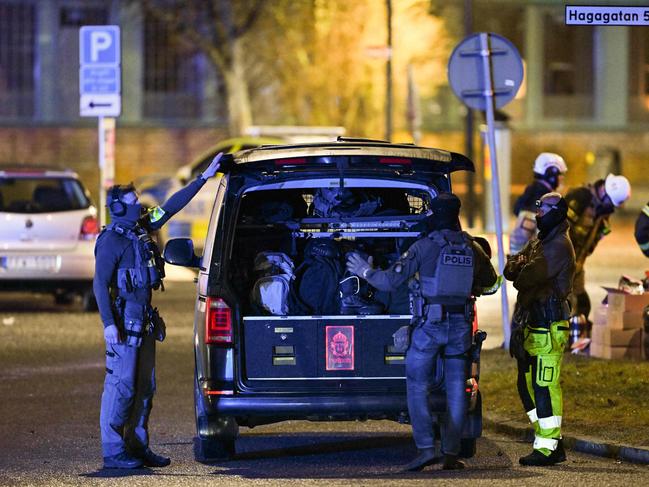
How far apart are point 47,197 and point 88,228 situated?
575mm

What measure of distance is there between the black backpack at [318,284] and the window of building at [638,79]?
40628 mm

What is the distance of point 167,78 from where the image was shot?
4653 centimetres

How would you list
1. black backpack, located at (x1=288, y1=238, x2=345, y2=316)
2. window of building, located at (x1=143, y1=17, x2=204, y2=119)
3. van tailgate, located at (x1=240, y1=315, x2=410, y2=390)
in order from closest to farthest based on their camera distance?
1. van tailgate, located at (x1=240, y1=315, x2=410, y2=390)
2. black backpack, located at (x1=288, y1=238, x2=345, y2=316)
3. window of building, located at (x1=143, y1=17, x2=204, y2=119)

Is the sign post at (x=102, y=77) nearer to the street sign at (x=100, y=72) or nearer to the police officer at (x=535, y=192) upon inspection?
the street sign at (x=100, y=72)

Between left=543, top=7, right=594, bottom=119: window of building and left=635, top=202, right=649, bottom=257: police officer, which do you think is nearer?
left=635, top=202, right=649, bottom=257: police officer

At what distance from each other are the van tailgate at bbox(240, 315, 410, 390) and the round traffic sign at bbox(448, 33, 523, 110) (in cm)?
486

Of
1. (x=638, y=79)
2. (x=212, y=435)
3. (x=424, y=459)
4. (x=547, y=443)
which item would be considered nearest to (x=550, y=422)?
(x=547, y=443)

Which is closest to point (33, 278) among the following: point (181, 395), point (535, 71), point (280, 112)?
point (181, 395)

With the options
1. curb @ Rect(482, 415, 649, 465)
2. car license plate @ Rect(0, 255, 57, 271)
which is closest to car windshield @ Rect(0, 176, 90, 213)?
car license plate @ Rect(0, 255, 57, 271)

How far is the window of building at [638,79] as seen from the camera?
49156 mm

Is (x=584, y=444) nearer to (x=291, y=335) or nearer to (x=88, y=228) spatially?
(x=291, y=335)

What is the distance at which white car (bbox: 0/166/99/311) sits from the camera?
685 inches

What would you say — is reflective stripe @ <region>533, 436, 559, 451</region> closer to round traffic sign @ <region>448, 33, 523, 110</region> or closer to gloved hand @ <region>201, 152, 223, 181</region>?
gloved hand @ <region>201, 152, 223, 181</region>

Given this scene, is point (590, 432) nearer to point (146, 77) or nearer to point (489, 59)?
point (489, 59)
